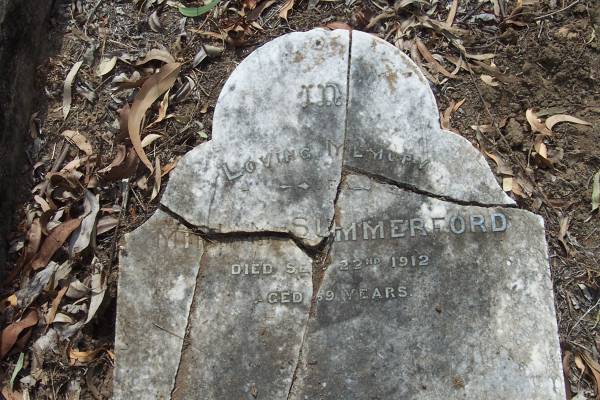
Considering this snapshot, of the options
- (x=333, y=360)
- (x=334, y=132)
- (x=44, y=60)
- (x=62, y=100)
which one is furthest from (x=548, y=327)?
(x=44, y=60)

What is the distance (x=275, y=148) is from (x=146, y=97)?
819 millimetres

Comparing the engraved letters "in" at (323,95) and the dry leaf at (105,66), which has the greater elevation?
the engraved letters "in" at (323,95)

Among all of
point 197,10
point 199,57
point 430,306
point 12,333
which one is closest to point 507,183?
point 430,306

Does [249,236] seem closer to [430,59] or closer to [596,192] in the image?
[430,59]

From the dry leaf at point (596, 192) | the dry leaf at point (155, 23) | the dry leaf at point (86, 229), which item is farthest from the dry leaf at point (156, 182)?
the dry leaf at point (596, 192)

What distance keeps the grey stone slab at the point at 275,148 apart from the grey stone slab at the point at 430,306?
0.15 metres

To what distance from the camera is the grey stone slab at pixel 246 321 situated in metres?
2.25

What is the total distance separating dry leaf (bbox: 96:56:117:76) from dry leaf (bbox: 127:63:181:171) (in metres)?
0.24

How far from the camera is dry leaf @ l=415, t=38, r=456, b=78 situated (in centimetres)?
292

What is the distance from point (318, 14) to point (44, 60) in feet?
4.35

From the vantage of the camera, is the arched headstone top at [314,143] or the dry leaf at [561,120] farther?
the dry leaf at [561,120]

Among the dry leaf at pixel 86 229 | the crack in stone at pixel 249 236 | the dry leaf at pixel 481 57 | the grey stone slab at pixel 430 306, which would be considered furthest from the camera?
the dry leaf at pixel 481 57

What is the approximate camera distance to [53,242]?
9.07 ft

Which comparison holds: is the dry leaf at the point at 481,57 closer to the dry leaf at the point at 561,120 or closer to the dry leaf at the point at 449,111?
the dry leaf at the point at 449,111
